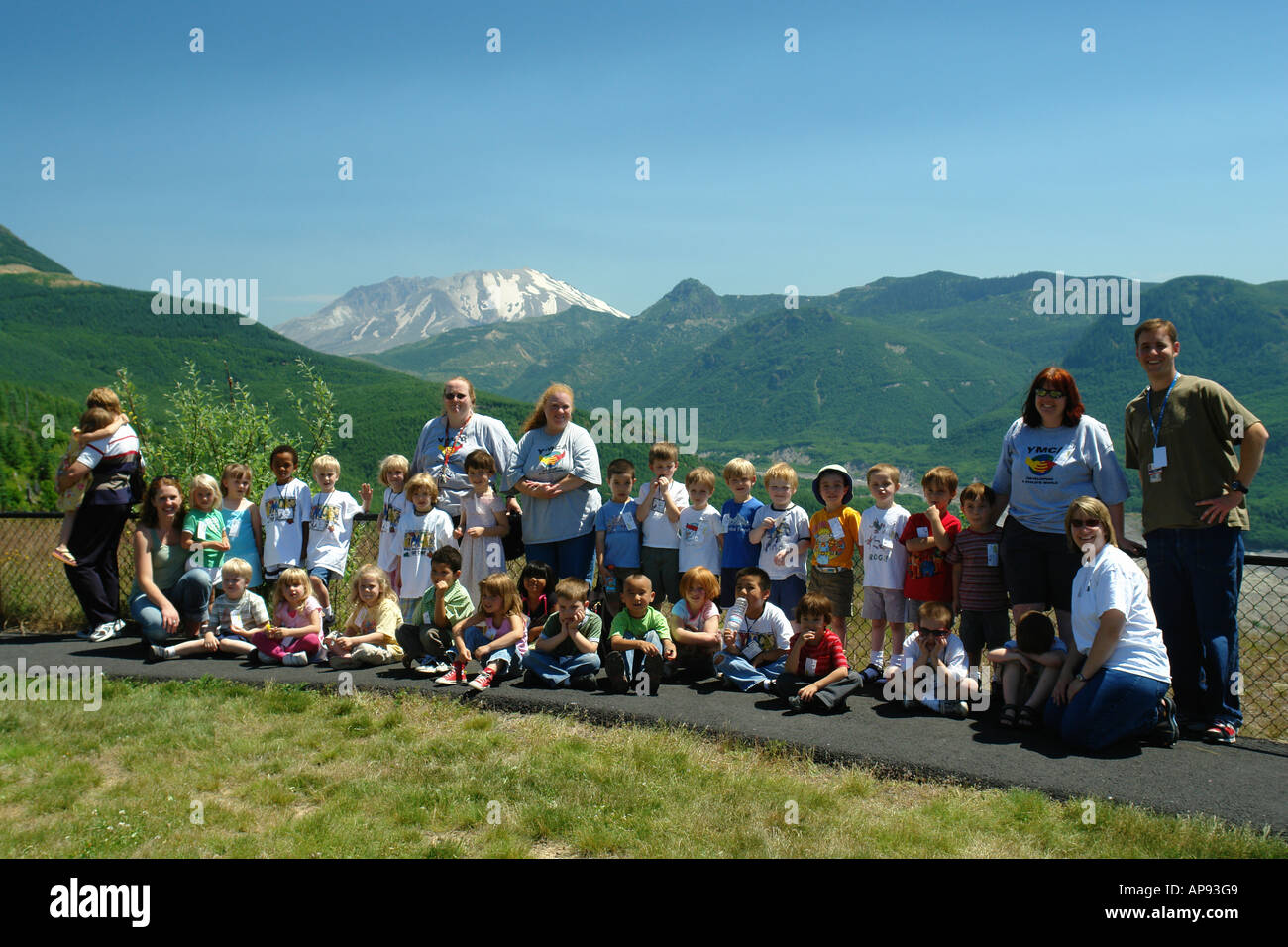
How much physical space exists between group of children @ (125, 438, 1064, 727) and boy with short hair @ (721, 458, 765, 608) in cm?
2

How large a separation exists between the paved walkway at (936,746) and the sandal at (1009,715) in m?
0.05

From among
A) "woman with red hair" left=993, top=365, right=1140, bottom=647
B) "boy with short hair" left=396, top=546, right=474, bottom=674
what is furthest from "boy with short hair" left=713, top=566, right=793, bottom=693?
"boy with short hair" left=396, top=546, right=474, bottom=674

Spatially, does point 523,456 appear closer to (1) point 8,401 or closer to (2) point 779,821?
(2) point 779,821

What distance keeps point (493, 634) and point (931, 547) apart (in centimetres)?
312

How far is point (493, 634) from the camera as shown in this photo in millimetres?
6680

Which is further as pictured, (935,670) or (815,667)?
(815,667)

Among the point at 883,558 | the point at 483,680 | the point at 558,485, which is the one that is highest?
the point at 558,485

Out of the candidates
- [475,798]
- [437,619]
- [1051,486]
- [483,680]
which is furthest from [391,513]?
[1051,486]

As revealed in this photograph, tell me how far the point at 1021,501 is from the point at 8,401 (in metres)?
118

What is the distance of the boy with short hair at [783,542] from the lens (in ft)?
22.3

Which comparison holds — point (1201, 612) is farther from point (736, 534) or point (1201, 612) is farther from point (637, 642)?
point (637, 642)
